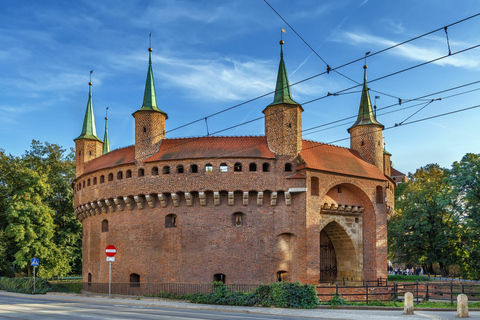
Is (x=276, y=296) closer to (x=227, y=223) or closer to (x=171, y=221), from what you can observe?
(x=227, y=223)

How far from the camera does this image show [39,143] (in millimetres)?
51812

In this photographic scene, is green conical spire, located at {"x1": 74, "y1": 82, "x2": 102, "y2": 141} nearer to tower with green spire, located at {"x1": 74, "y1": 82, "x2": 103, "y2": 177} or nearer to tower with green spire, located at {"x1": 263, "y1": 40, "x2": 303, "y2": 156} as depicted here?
tower with green spire, located at {"x1": 74, "y1": 82, "x2": 103, "y2": 177}

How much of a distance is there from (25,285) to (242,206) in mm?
16005

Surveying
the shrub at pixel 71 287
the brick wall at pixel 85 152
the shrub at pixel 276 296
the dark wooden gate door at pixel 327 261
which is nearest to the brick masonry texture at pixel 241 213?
the dark wooden gate door at pixel 327 261

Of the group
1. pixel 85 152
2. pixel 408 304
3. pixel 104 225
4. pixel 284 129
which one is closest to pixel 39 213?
pixel 85 152

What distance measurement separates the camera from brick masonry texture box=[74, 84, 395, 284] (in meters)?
28.9

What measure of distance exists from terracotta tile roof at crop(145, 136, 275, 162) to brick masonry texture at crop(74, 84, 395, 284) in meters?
0.25

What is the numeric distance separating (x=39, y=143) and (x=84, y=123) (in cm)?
1486

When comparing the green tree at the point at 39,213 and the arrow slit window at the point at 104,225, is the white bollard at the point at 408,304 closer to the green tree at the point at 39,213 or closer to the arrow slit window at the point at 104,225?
the arrow slit window at the point at 104,225

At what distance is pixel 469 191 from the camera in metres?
34.3

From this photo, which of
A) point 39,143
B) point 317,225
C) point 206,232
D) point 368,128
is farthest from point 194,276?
point 39,143

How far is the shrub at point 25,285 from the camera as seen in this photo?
31797mm

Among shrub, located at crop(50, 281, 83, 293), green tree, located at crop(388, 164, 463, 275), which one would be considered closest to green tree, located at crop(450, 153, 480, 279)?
green tree, located at crop(388, 164, 463, 275)

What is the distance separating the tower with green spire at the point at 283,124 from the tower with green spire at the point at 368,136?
22.6 ft
